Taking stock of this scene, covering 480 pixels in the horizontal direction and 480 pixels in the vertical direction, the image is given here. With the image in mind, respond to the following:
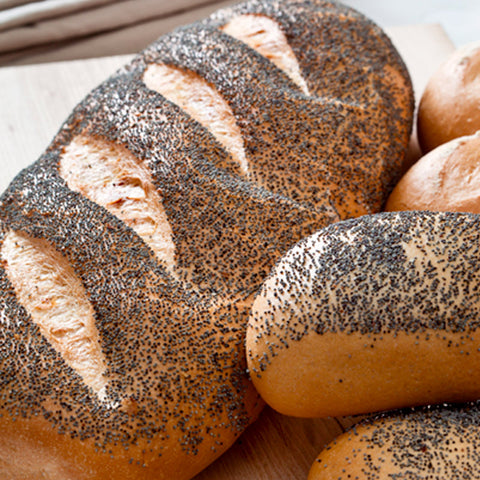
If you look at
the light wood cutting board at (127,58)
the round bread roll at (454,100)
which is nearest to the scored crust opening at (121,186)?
the light wood cutting board at (127,58)

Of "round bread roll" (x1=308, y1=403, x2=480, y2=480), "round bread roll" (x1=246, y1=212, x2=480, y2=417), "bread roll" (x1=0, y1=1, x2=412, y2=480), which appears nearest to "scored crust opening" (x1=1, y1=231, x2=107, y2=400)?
"bread roll" (x1=0, y1=1, x2=412, y2=480)

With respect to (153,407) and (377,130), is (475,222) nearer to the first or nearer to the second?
(377,130)

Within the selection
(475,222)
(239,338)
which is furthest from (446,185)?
(239,338)

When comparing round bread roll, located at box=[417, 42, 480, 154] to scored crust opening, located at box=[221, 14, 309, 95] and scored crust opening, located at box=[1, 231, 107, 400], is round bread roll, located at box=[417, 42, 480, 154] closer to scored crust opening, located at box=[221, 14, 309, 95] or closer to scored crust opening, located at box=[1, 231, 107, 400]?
scored crust opening, located at box=[221, 14, 309, 95]

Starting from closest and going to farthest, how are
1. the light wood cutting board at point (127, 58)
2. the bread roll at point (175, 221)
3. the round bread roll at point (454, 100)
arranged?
1. the bread roll at point (175, 221)
2. the light wood cutting board at point (127, 58)
3. the round bread roll at point (454, 100)

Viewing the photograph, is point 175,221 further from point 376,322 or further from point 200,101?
point 376,322

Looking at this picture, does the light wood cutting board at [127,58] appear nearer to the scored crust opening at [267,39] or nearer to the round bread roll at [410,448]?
the round bread roll at [410,448]

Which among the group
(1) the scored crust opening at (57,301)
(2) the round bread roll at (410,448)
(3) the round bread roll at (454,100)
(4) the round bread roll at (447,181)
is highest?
(3) the round bread roll at (454,100)
